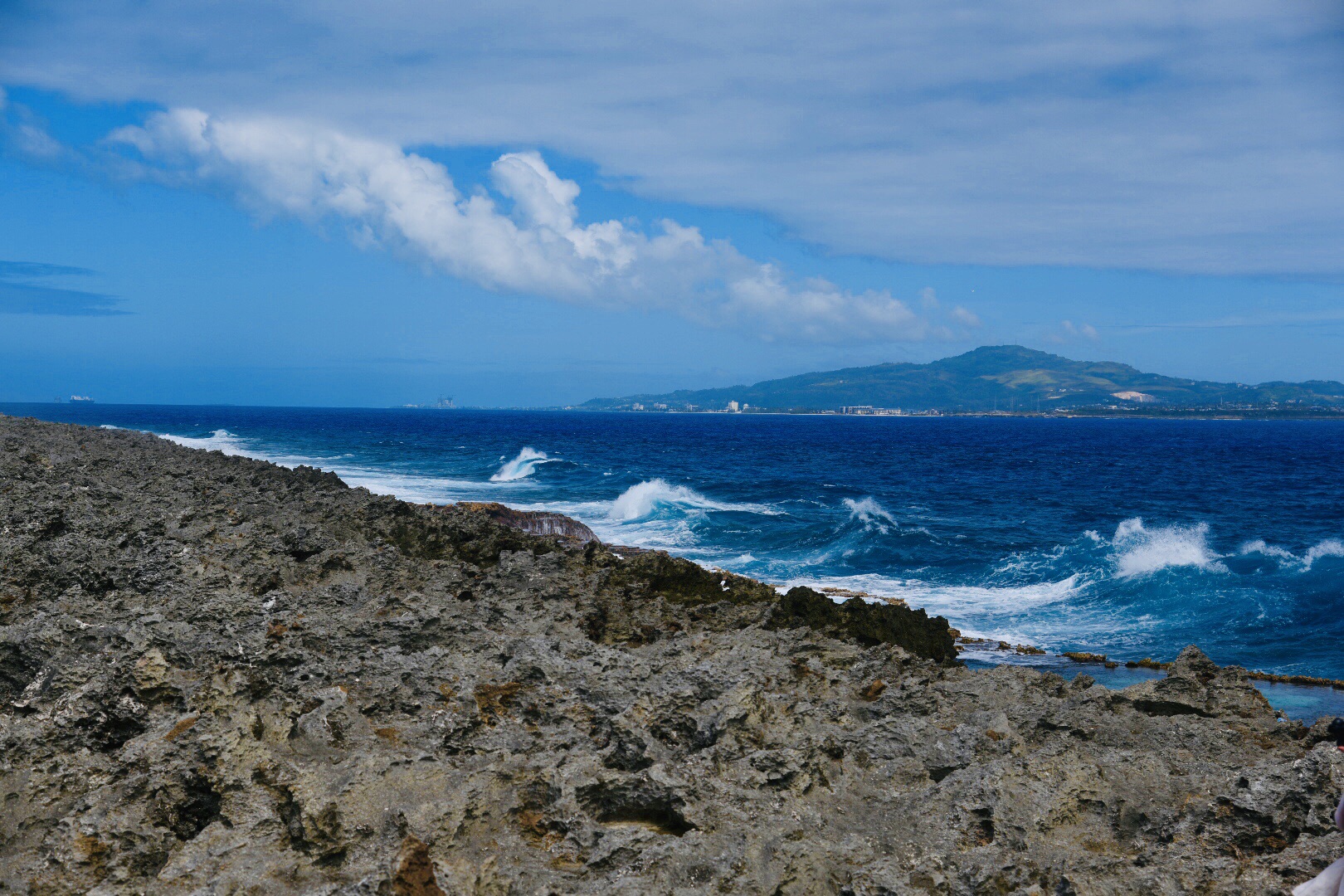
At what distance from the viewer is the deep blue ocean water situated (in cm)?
2089

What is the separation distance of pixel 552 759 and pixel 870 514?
32.8 m

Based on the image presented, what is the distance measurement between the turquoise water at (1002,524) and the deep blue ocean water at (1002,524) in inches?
4.3

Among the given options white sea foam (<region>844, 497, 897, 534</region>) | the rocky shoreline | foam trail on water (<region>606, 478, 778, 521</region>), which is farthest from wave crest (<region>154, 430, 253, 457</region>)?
the rocky shoreline

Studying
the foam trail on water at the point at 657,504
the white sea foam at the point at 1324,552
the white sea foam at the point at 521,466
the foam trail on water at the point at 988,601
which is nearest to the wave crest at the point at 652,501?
the foam trail on water at the point at 657,504

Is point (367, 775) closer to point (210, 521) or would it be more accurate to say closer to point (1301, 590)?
point (210, 521)

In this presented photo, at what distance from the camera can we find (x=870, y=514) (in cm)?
3647

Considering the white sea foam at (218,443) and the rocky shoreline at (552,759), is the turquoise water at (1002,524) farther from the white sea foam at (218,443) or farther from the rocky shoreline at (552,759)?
the rocky shoreline at (552,759)

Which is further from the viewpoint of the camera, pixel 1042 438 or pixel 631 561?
pixel 1042 438

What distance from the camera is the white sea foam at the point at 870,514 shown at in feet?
111

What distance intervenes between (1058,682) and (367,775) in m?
6.82

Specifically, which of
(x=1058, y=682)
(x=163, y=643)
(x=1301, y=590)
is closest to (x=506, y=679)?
(x=163, y=643)

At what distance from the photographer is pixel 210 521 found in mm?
11406

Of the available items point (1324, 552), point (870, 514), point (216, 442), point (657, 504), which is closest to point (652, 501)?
point (657, 504)

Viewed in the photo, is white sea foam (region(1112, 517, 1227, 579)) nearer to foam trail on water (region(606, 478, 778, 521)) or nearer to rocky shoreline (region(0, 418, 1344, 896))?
foam trail on water (region(606, 478, 778, 521))
